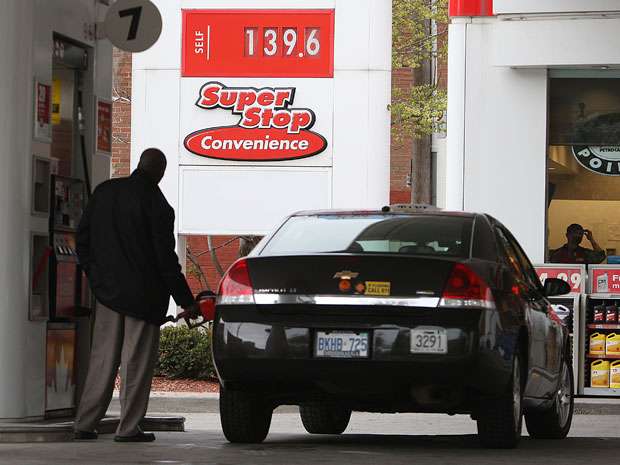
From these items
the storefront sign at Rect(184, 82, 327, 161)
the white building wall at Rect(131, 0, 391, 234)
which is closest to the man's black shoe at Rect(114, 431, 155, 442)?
the white building wall at Rect(131, 0, 391, 234)

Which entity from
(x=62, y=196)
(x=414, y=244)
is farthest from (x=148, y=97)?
(x=414, y=244)

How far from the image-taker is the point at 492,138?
17734mm

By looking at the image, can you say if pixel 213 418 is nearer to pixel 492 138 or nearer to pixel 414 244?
pixel 492 138

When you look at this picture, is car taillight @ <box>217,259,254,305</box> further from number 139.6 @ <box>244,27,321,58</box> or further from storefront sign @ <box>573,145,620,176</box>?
number 139.6 @ <box>244,27,321,58</box>

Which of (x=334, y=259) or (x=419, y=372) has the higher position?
(x=334, y=259)

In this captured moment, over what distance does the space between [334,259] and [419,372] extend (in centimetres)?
84

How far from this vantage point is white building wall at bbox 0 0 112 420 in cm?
1073

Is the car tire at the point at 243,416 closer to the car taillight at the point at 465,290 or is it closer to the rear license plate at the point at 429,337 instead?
the rear license plate at the point at 429,337

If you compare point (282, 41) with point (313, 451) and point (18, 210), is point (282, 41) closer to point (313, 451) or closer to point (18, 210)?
point (18, 210)

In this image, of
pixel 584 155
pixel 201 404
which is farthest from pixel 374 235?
pixel 584 155

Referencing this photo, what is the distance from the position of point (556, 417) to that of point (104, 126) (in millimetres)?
3888

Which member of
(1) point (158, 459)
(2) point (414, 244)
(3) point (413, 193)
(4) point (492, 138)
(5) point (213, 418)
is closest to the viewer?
(1) point (158, 459)

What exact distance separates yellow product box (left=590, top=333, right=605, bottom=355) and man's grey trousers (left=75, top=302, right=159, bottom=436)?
7401 mm

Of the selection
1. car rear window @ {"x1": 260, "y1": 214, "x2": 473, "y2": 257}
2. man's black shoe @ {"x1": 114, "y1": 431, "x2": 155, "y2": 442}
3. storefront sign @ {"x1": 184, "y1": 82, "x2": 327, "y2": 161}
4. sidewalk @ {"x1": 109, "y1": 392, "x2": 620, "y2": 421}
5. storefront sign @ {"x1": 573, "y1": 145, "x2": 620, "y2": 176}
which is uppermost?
storefront sign @ {"x1": 184, "y1": 82, "x2": 327, "y2": 161}
